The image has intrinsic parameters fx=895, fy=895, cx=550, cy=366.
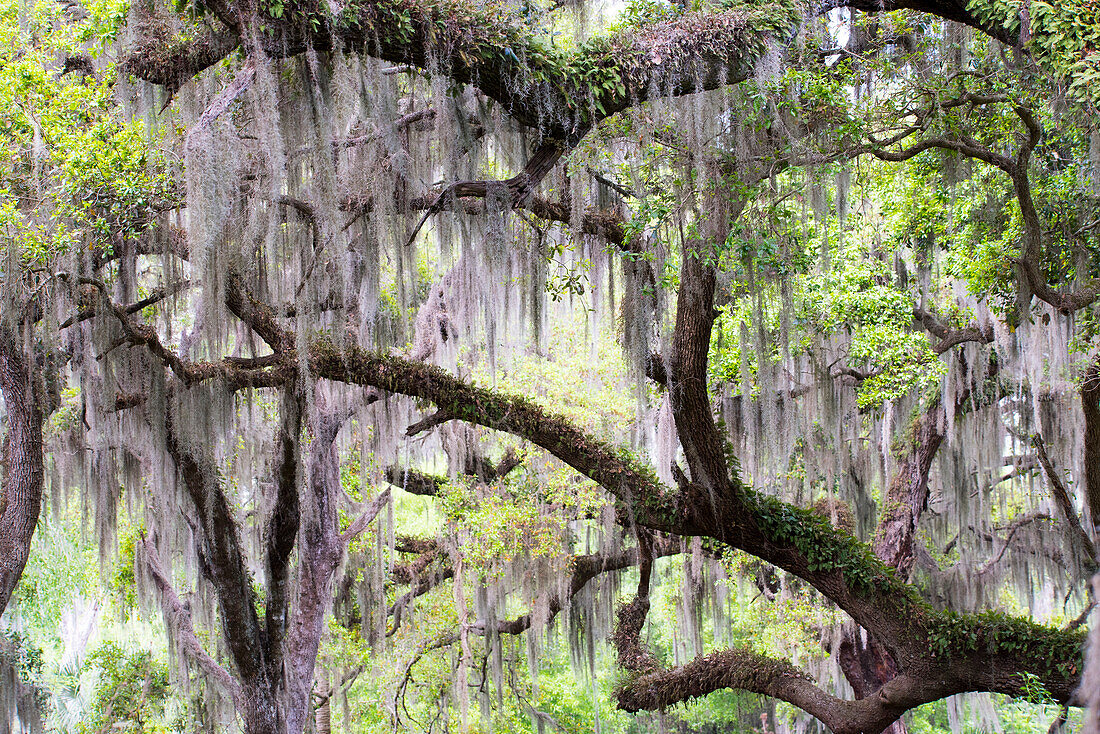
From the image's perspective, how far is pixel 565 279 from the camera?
6816 mm

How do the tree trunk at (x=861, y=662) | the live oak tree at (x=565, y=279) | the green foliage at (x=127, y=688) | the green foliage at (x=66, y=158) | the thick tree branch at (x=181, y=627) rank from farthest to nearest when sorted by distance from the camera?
the green foliage at (x=127, y=688) → the tree trunk at (x=861, y=662) → the thick tree branch at (x=181, y=627) → the green foliage at (x=66, y=158) → the live oak tree at (x=565, y=279)

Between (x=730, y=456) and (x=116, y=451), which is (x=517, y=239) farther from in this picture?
(x=116, y=451)

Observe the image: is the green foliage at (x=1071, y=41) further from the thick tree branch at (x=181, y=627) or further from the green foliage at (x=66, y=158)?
the thick tree branch at (x=181, y=627)

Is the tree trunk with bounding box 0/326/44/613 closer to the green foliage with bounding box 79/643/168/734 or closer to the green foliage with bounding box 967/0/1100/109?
the green foliage with bounding box 79/643/168/734

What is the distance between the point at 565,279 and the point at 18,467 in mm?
3984

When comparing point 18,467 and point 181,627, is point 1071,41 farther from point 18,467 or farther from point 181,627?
point 181,627

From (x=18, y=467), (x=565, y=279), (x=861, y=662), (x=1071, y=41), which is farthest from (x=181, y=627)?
(x=1071, y=41)

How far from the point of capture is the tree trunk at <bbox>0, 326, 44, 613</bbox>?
19.2ft

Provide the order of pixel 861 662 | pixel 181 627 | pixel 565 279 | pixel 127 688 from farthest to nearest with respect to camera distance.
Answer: pixel 127 688
pixel 861 662
pixel 181 627
pixel 565 279

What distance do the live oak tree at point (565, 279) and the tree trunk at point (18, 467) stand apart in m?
0.02

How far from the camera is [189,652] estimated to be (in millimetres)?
8422

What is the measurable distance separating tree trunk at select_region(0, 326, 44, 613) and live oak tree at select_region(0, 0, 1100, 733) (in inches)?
0.8

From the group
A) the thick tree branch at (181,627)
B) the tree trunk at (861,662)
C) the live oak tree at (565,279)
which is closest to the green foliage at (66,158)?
the live oak tree at (565,279)

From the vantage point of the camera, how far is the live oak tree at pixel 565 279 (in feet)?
17.6
